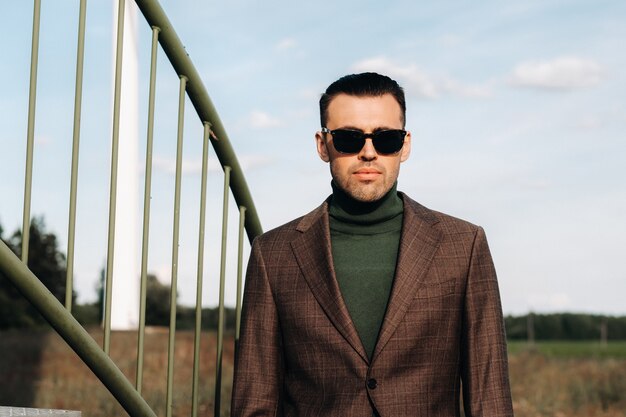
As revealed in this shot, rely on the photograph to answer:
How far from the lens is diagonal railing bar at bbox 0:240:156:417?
247cm

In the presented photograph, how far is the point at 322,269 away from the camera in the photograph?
97.1 inches

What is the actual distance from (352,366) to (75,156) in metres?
1.02

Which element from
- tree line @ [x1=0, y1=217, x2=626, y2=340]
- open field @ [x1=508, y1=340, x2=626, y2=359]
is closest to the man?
open field @ [x1=508, y1=340, x2=626, y2=359]

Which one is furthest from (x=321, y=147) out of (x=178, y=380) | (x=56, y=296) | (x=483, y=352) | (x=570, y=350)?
(x=570, y=350)

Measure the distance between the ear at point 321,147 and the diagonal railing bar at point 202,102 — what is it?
76 centimetres

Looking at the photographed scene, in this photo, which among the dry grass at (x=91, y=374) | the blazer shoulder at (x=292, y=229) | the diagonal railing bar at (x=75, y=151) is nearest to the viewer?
the blazer shoulder at (x=292, y=229)

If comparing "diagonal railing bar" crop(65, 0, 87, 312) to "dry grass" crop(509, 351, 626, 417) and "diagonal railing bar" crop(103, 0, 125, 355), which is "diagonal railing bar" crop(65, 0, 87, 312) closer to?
"diagonal railing bar" crop(103, 0, 125, 355)

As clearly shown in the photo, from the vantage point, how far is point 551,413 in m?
9.27

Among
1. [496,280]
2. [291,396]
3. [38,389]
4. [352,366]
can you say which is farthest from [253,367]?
[38,389]

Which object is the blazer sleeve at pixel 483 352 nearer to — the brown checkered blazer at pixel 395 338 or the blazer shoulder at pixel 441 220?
the brown checkered blazer at pixel 395 338

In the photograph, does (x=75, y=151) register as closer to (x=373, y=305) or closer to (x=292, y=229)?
(x=292, y=229)

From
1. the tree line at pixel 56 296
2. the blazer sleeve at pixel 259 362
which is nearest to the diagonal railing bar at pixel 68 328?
the blazer sleeve at pixel 259 362

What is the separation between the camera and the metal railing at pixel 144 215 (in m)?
2.59

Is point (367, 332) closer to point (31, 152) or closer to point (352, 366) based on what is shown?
point (352, 366)
